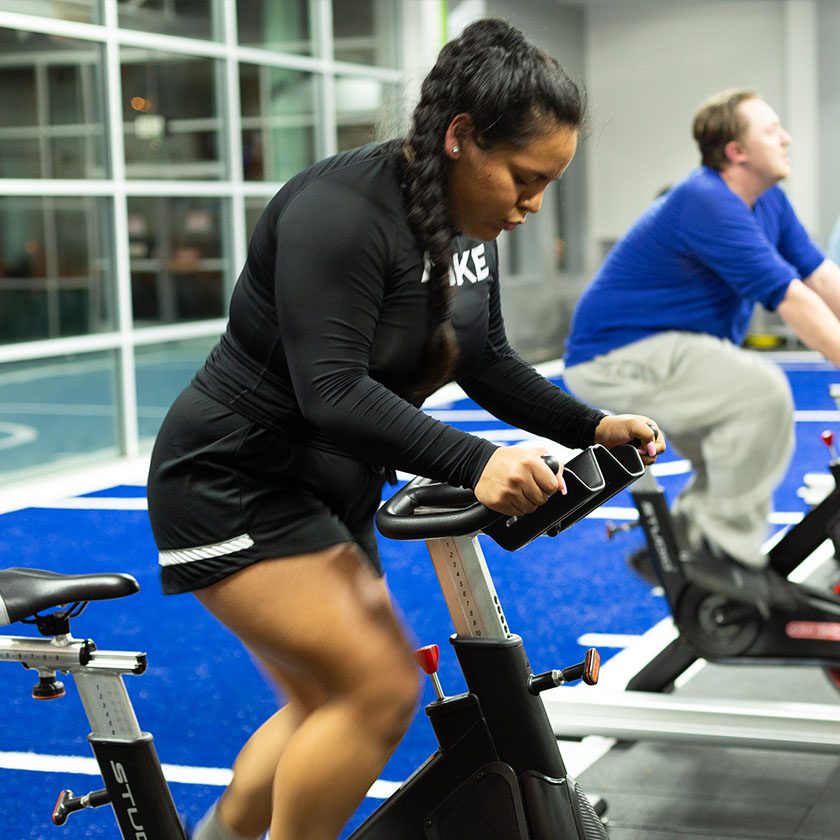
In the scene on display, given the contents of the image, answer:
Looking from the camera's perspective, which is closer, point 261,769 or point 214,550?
point 214,550

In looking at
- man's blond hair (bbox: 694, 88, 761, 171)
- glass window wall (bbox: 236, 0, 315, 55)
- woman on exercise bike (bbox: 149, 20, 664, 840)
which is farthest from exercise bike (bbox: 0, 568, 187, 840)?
glass window wall (bbox: 236, 0, 315, 55)

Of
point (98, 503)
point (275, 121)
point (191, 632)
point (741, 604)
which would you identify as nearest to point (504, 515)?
point (741, 604)

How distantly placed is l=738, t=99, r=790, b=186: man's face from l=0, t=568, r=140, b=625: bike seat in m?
2.18

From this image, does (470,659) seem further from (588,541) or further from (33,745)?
(588,541)

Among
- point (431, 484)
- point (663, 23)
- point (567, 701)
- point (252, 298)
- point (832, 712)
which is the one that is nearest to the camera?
point (252, 298)

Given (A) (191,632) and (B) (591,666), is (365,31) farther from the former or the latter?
(B) (591,666)

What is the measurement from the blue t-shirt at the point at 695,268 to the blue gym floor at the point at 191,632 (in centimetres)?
106

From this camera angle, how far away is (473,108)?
5.47ft

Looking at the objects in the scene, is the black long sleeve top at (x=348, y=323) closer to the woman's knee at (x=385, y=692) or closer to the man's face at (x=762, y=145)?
the woman's knee at (x=385, y=692)

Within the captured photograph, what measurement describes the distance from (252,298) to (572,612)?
9.45 ft

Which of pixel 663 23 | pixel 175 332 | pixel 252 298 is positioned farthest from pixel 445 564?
pixel 663 23

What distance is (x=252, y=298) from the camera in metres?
1.79

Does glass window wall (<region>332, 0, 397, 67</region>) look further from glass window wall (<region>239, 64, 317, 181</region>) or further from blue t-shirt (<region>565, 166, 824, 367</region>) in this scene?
blue t-shirt (<region>565, 166, 824, 367</region>)

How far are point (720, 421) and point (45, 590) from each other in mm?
2047
